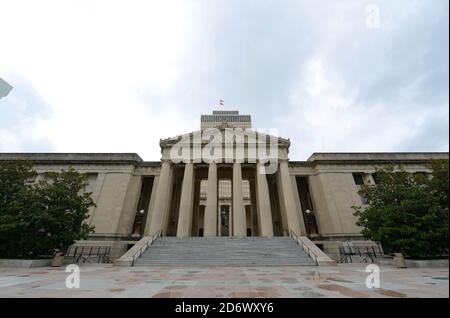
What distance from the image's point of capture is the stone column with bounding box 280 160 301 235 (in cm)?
2444

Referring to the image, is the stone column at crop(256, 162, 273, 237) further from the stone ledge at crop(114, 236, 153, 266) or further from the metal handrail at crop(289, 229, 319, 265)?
the stone ledge at crop(114, 236, 153, 266)

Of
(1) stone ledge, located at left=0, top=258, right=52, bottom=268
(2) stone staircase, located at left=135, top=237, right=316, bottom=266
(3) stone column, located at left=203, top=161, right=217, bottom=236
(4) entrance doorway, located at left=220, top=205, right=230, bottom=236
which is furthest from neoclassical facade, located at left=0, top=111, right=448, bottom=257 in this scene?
(4) entrance doorway, located at left=220, top=205, right=230, bottom=236

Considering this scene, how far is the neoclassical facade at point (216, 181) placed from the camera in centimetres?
2591

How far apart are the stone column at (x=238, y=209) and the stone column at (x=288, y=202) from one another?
503 centimetres

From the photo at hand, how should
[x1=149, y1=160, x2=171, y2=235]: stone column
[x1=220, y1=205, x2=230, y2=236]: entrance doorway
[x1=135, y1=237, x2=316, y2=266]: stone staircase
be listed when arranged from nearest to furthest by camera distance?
[x1=135, y1=237, x2=316, y2=266]: stone staircase
[x1=149, y1=160, x2=171, y2=235]: stone column
[x1=220, y1=205, x2=230, y2=236]: entrance doorway

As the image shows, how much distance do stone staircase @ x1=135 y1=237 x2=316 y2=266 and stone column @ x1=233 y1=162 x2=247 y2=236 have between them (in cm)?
189

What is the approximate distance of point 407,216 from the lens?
51.2 feet

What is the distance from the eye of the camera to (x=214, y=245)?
66.0ft

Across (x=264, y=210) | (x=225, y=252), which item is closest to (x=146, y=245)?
(x=225, y=252)

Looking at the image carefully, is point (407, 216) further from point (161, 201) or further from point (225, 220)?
point (225, 220)

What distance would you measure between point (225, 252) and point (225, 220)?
2982 cm

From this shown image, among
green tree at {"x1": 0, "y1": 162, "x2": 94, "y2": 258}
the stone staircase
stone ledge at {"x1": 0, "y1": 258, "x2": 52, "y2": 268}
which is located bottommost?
stone ledge at {"x1": 0, "y1": 258, "x2": 52, "y2": 268}
